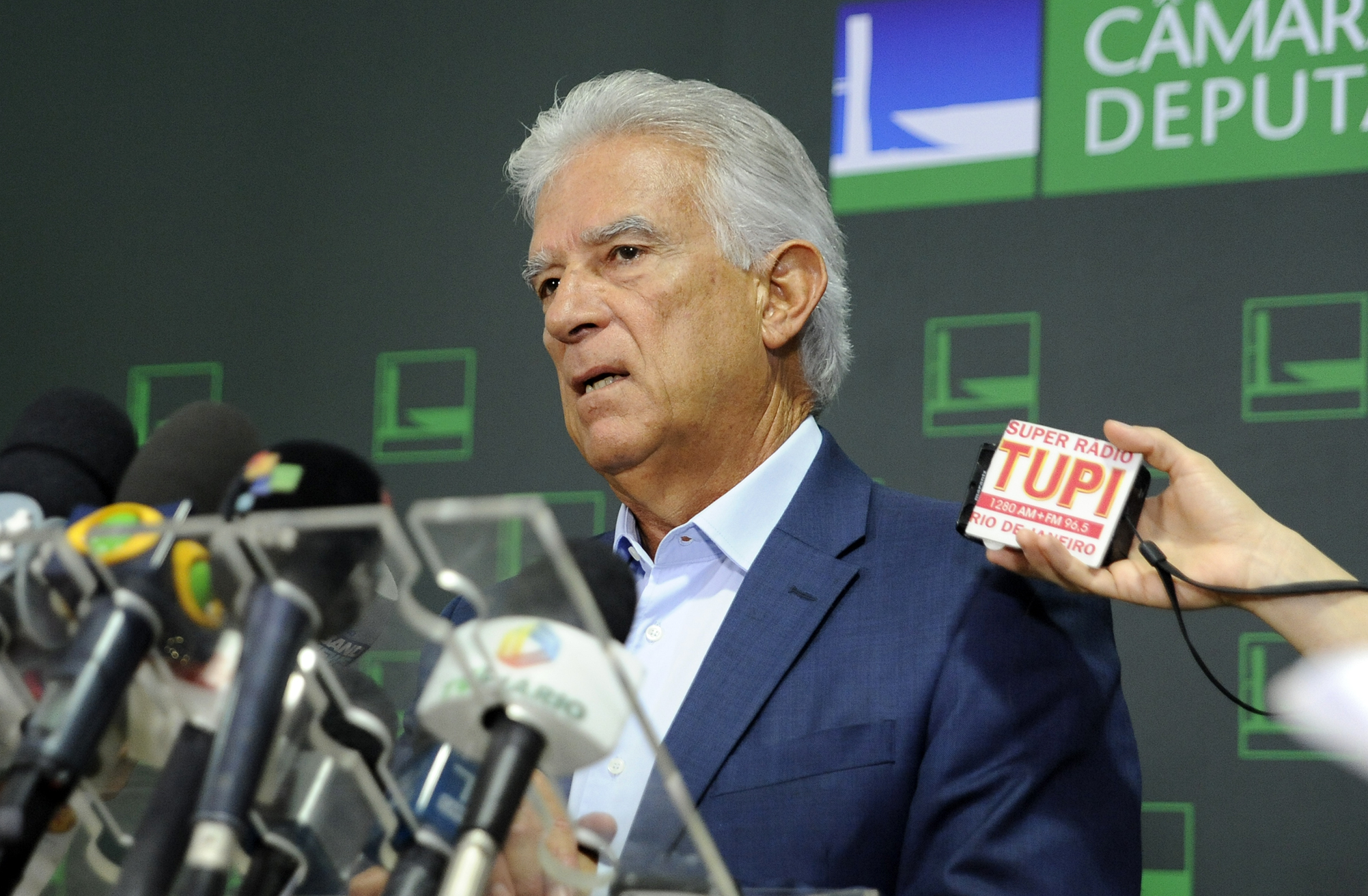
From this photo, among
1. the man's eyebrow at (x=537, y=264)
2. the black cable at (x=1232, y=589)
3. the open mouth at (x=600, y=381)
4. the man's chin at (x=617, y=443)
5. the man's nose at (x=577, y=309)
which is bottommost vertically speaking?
the black cable at (x=1232, y=589)

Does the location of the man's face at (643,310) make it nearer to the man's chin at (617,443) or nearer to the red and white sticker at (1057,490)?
the man's chin at (617,443)

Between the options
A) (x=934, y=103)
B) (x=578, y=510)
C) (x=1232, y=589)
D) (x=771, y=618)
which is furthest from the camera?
(x=578, y=510)

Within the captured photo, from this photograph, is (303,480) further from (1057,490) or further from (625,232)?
(625,232)

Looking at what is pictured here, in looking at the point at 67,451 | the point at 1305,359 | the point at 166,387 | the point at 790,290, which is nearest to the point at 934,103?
the point at 790,290

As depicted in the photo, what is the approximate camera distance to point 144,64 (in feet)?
9.23

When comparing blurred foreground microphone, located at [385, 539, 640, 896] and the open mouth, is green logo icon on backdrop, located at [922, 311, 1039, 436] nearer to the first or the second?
the open mouth

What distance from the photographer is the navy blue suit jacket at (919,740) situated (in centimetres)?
132

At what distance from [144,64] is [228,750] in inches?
99.0

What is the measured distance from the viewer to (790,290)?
1.83 metres

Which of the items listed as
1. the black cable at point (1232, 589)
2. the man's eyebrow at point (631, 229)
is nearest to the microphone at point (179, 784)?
the black cable at point (1232, 589)

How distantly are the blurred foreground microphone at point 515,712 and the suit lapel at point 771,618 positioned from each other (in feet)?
2.27

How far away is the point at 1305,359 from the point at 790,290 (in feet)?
2.40

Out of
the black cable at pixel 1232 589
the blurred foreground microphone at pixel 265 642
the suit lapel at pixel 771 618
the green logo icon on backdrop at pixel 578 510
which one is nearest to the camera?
the blurred foreground microphone at pixel 265 642

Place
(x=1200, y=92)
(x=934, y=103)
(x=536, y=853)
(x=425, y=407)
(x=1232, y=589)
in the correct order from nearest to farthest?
(x=536, y=853) < (x=1232, y=589) < (x=1200, y=92) < (x=934, y=103) < (x=425, y=407)
